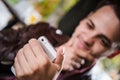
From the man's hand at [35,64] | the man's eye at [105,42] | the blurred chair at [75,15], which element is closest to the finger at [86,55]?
the man's eye at [105,42]

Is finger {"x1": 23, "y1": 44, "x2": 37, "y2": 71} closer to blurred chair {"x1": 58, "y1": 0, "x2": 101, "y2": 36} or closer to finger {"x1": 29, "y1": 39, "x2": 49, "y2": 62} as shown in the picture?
finger {"x1": 29, "y1": 39, "x2": 49, "y2": 62}

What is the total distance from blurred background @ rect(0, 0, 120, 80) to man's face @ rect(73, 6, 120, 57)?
0.10m

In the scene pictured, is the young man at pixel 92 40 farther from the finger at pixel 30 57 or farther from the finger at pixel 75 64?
the finger at pixel 30 57

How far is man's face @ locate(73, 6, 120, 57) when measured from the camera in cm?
140

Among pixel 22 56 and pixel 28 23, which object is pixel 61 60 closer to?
pixel 22 56

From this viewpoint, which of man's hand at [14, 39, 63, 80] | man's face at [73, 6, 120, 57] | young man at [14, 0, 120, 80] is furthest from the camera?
man's face at [73, 6, 120, 57]

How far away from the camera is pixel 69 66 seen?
50.2 inches

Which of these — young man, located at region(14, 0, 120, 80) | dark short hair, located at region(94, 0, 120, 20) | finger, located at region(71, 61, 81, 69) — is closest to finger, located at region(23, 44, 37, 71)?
young man, located at region(14, 0, 120, 80)

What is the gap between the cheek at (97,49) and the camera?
1.42 meters

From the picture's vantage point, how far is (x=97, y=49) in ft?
4.70

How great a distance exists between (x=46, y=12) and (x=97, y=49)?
39 centimetres

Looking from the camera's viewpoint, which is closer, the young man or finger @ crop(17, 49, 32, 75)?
finger @ crop(17, 49, 32, 75)

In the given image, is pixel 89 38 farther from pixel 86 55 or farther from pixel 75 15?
pixel 75 15

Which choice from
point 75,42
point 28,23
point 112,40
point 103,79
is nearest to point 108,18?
point 112,40
